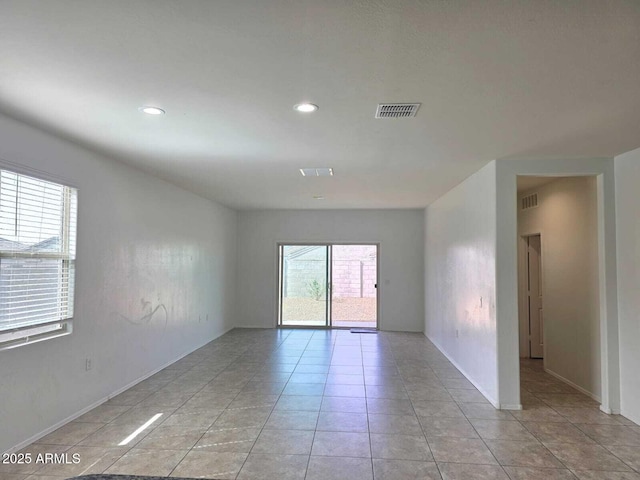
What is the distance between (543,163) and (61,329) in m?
4.96

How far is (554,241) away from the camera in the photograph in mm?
5074

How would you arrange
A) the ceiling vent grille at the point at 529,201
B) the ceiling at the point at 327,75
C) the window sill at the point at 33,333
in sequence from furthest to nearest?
1. the ceiling vent grille at the point at 529,201
2. the window sill at the point at 33,333
3. the ceiling at the point at 327,75

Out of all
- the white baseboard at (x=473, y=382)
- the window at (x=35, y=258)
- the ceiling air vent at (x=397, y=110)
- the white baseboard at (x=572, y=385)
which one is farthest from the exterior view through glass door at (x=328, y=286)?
the ceiling air vent at (x=397, y=110)

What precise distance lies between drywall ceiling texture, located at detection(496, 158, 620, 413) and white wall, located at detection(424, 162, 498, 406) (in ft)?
0.26

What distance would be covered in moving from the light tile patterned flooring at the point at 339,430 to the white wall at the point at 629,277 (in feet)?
1.00

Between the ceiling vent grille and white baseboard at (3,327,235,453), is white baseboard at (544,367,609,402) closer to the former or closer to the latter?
the ceiling vent grille

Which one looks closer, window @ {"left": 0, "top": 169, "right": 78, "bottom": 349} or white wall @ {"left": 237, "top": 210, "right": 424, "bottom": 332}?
window @ {"left": 0, "top": 169, "right": 78, "bottom": 349}

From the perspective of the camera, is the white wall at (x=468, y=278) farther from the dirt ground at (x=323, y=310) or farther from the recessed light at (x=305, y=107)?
the recessed light at (x=305, y=107)

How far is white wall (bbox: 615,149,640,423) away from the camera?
3.57 metres

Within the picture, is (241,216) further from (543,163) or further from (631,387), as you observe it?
(631,387)

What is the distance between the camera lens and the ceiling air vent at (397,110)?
A: 2.59m

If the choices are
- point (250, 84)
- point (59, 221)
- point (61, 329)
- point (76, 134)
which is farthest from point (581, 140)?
point (61, 329)

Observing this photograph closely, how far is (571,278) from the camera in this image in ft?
15.4

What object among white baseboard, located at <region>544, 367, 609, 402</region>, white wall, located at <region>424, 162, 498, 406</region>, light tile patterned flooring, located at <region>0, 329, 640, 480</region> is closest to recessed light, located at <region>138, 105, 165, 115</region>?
light tile patterned flooring, located at <region>0, 329, 640, 480</region>
